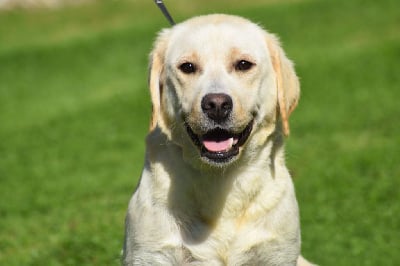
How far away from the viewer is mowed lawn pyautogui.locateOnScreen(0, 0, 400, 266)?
9.02 meters

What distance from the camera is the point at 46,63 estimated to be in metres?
21.0

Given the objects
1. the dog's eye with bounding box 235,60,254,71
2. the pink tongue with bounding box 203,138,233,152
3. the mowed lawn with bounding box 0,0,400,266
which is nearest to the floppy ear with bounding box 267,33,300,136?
the dog's eye with bounding box 235,60,254,71

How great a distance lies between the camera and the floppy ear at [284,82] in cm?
552

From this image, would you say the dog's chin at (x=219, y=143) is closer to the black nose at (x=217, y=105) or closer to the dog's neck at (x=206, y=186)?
the black nose at (x=217, y=105)

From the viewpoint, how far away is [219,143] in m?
5.35

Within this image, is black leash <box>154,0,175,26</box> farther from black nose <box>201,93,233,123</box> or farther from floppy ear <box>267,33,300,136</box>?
black nose <box>201,93,233,123</box>

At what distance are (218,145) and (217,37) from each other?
2.12ft

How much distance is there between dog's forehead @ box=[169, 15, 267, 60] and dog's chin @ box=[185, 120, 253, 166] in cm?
45

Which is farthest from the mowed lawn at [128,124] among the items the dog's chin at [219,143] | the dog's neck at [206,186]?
the dog's chin at [219,143]

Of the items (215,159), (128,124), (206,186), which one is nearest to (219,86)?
(215,159)

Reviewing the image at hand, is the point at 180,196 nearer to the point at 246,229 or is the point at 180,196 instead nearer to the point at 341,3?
the point at 246,229

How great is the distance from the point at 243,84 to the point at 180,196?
2.61 ft

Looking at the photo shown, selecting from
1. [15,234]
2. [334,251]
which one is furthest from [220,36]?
[15,234]

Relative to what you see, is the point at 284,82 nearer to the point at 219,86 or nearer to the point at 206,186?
the point at 219,86
